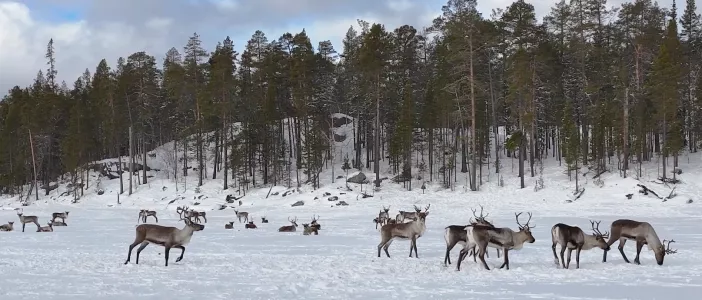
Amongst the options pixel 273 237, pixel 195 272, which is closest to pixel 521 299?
pixel 195 272

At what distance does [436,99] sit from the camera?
4616cm

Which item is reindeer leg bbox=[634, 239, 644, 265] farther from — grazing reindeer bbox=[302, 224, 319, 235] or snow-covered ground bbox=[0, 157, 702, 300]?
grazing reindeer bbox=[302, 224, 319, 235]

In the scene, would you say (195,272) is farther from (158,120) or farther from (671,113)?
(158,120)

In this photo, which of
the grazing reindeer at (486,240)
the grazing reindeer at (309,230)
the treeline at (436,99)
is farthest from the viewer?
the treeline at (436,99)

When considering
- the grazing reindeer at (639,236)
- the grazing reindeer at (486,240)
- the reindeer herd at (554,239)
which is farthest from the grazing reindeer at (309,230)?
the grazing reindeer at (639,236)

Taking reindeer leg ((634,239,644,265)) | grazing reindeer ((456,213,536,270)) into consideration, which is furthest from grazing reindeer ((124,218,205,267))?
→ reindeer leg ((634,239,644,265))

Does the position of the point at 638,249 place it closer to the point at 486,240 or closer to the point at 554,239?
the point at 554,239

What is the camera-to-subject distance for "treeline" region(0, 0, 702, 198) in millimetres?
40344

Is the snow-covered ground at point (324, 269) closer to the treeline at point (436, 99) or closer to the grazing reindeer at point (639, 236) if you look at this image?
the grazing reindeer at point (639, 236)

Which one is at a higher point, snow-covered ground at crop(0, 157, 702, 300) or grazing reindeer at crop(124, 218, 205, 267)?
grazing reindeer at crop(124, 218, 205, 267)

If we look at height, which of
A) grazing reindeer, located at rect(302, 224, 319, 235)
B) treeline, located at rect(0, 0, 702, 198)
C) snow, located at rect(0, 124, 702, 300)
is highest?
treeline, located at rect(0, 0, 702, 198)

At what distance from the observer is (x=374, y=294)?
10.2m

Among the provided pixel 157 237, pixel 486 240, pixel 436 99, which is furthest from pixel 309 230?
pixel 436 99

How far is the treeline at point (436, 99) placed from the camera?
40.3 m
